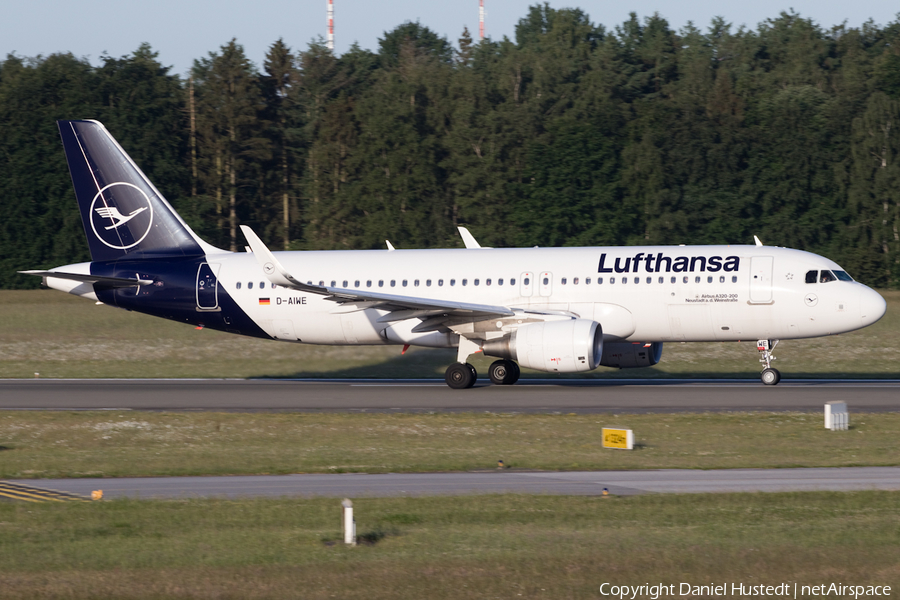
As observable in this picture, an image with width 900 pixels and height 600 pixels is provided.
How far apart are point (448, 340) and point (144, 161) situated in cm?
5821

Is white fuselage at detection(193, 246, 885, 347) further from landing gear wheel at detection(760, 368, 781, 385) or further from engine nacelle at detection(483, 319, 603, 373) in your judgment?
engine nacelle at detection(483, 319, 603, 373)

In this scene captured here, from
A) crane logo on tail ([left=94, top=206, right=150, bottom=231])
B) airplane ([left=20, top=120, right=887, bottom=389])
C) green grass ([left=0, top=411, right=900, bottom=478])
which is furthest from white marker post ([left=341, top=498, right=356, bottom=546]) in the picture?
crane logo on tail ([left=94, top=206, right=150, bottom=231])

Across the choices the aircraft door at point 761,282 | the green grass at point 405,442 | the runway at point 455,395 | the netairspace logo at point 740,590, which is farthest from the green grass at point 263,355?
the netairspace logo at point 740,590

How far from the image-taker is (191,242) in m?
33.5

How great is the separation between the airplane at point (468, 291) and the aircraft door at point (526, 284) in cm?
3

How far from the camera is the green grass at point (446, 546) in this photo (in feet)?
35.0

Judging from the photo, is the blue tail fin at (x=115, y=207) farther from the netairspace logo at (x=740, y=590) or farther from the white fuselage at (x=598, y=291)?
the netairspace logo at (x=740, y=590)

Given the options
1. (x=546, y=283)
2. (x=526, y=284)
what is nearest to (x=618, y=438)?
(x=546, y=283)

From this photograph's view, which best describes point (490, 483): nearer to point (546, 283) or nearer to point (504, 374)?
point (546, 283)

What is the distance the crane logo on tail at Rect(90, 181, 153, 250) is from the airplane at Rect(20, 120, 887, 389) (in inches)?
1.3

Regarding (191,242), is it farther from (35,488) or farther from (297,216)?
(297,216)

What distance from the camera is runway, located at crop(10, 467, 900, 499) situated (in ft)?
51.8

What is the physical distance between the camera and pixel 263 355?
137ft

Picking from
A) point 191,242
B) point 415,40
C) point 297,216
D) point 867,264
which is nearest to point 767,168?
point 867,264
